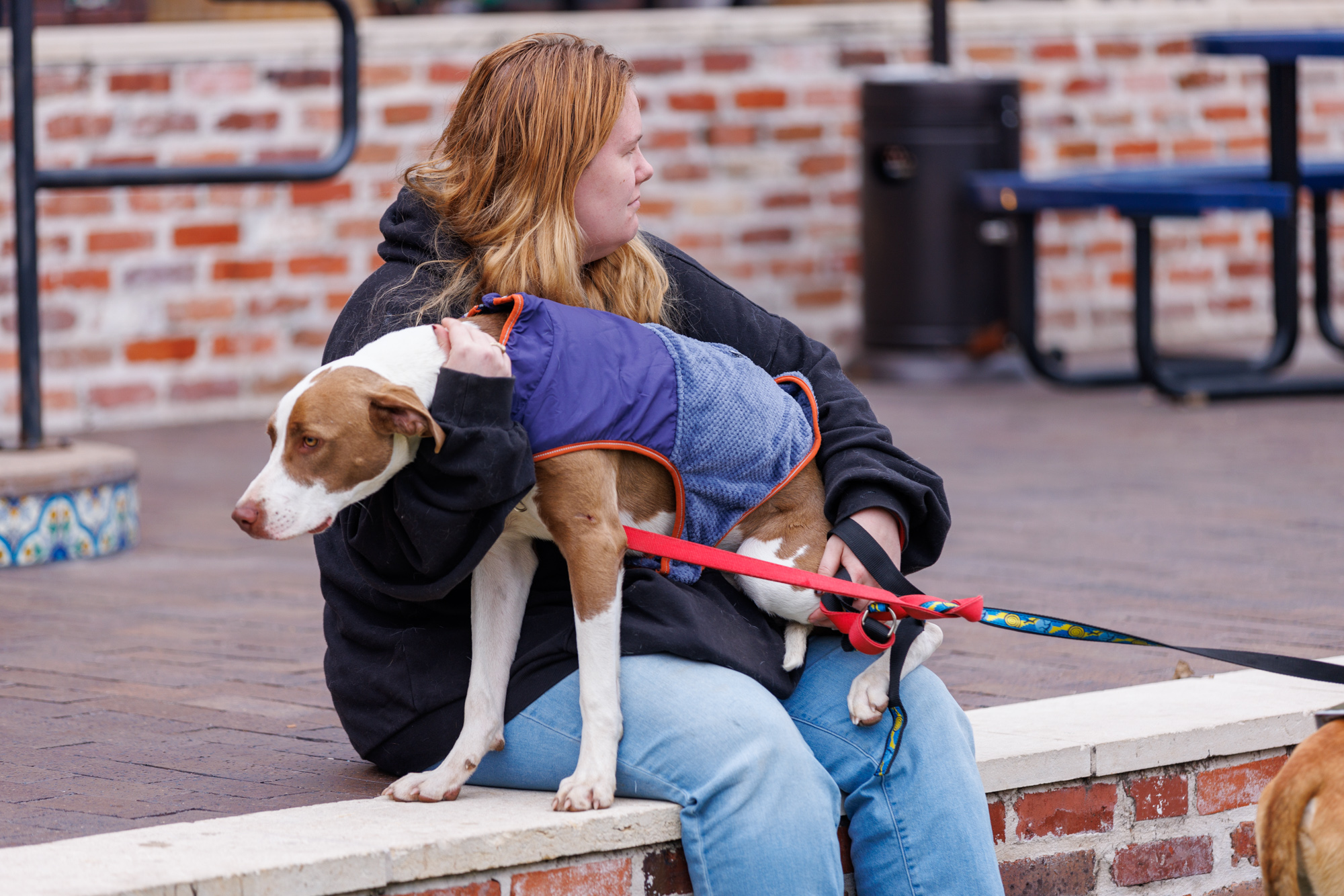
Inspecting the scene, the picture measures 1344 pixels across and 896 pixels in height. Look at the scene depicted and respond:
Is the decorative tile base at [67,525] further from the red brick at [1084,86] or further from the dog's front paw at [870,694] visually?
the red brick at [1084,86]

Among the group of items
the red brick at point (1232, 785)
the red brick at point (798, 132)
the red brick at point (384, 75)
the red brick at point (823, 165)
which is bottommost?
the red brick at point (1232, 785)

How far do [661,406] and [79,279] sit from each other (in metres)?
5.51

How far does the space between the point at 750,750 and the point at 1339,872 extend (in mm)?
817

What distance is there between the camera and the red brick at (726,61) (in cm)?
923

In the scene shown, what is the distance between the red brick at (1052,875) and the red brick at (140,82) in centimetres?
589

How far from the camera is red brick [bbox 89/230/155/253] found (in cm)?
785

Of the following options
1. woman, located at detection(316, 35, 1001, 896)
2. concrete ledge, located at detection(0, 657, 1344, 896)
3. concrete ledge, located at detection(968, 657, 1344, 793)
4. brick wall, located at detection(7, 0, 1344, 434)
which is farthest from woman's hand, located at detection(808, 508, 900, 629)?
brick wall, located at detection(7, 0, 1344, 434)

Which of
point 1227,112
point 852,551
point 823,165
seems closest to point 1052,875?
point 852,551

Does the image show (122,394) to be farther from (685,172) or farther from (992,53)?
(992,53)

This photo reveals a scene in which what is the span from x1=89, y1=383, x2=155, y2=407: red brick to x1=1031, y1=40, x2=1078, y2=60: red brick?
4951 mm

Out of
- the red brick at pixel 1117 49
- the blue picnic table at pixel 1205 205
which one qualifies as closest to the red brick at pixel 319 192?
the blue picnic table at pixel 1205 205

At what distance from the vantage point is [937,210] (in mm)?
9219

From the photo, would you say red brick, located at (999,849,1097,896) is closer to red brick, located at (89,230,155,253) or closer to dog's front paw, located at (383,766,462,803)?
dog's front paw, located at (383,766,462,803)

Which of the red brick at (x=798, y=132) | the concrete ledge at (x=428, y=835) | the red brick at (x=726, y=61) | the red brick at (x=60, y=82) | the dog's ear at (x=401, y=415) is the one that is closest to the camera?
the concrete ledge at (x=428, y=835)
